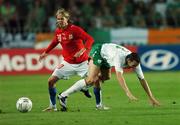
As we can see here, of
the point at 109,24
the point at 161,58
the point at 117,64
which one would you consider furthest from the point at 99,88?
the point at 109,24

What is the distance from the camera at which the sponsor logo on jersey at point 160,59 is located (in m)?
28.9

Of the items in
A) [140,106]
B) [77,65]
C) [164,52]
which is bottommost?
[140,106]

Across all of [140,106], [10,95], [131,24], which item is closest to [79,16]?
[131,24]

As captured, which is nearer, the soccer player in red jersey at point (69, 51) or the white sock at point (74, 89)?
the white sock at point (74, 89)

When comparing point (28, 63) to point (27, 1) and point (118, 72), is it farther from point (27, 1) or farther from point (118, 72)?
point (118, 72)

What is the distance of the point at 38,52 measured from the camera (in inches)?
1130

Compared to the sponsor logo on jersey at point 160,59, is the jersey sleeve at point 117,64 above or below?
below

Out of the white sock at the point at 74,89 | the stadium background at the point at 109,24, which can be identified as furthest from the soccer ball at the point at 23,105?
the stadium background at the point at 109,24

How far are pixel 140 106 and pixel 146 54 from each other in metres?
13.3

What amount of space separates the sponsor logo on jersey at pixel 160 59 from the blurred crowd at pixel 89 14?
7.37 feet

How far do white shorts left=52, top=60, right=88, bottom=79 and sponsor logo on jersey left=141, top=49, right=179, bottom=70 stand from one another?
44.7 feet

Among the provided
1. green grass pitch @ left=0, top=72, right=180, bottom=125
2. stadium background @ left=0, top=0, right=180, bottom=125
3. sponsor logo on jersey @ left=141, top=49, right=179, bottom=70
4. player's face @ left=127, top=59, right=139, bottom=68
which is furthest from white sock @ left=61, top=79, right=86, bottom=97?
sponsor logo on jersey @ left=141, top=49, right=179, bottom=70

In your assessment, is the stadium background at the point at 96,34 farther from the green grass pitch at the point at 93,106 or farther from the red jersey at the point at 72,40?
the red jersey at the point at 72,40

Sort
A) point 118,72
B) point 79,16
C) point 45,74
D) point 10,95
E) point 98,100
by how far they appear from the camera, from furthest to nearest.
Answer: point 79,16 < point 45,74 < point 10,95 < point 98,100 < point 118,72
